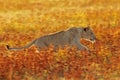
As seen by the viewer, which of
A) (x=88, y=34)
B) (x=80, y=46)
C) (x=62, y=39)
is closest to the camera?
(x=80, y=46)

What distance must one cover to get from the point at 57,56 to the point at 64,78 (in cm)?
123

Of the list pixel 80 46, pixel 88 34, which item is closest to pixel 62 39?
pixel 80 46

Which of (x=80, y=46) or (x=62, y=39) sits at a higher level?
(x=62, y=39)

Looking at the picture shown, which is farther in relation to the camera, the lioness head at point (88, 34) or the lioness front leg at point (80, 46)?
the lioness head at point (88, 34)

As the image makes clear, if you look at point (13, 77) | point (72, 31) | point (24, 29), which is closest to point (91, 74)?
point (13, 77)

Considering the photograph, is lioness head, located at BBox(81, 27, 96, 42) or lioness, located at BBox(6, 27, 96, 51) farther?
lioness head, located at BBox(81, 27, 96, 42)

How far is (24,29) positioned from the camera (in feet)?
63.7

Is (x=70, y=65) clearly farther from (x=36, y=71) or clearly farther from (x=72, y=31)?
(x=72, y=31)

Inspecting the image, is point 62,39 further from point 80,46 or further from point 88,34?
point 88,34

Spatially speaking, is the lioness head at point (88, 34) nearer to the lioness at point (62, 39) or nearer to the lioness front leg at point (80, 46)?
the lioness at point (62, 39)

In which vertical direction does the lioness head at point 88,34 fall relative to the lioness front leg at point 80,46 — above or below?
above

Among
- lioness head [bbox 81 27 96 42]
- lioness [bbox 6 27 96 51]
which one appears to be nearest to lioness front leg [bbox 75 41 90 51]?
lioness [bbox 6 27 96 51]

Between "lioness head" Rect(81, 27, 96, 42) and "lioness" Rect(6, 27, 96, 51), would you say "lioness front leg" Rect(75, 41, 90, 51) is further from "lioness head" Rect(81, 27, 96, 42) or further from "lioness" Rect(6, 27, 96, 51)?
"lioness head" Rect(81, 27, 96, 42)

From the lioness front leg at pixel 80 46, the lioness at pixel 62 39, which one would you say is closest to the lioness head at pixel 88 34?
the lioness at pixel 62 39
